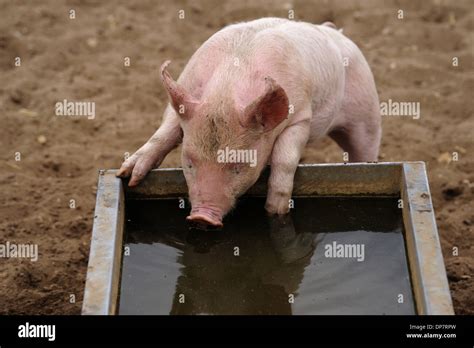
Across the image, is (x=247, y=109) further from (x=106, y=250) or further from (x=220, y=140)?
(x=106, y=250)

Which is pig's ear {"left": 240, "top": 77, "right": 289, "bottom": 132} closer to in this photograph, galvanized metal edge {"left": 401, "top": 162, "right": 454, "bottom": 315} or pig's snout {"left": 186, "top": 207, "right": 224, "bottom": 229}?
pig's snout {"left": 186, "top": 207, "right": 224, "bottom": 229}

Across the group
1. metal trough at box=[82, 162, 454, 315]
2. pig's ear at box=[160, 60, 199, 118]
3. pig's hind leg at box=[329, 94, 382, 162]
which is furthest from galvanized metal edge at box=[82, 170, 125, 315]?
pig's hind leg at box=[329, 94, 382, 162]

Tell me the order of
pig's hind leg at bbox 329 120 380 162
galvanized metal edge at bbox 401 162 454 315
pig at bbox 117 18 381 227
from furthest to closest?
pig's hind leg at bbox 329 120 380 162, pig at bbox 117 18 381 227, galvanized metal edge at bbox 401 162 454 315

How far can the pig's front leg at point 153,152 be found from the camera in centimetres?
457

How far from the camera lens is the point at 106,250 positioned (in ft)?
12.7

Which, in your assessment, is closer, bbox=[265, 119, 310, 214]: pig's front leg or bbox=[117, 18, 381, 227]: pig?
bbox=[117, 18, 381, 227]: pig

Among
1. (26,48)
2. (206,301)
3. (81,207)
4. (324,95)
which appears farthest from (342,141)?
(26,48)

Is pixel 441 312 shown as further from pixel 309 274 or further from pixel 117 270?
pixel 117 270

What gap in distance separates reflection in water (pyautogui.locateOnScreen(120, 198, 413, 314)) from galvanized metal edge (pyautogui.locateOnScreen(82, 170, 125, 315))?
15 cm

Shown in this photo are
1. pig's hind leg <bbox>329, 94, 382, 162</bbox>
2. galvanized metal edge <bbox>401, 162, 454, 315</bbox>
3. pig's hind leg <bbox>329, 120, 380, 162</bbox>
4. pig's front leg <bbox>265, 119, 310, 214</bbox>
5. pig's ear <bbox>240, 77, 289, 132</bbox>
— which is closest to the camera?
galvanized metal edge <bbox>401, 162, 454, 315</bbox>

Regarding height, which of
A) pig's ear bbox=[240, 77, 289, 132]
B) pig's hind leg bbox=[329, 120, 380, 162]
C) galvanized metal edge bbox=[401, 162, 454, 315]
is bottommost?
galvanized metal edge bbox=[401, 162, 454, 315]

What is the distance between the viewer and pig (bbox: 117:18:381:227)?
14.2ft

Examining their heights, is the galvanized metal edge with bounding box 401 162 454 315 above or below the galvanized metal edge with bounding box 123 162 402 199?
below
